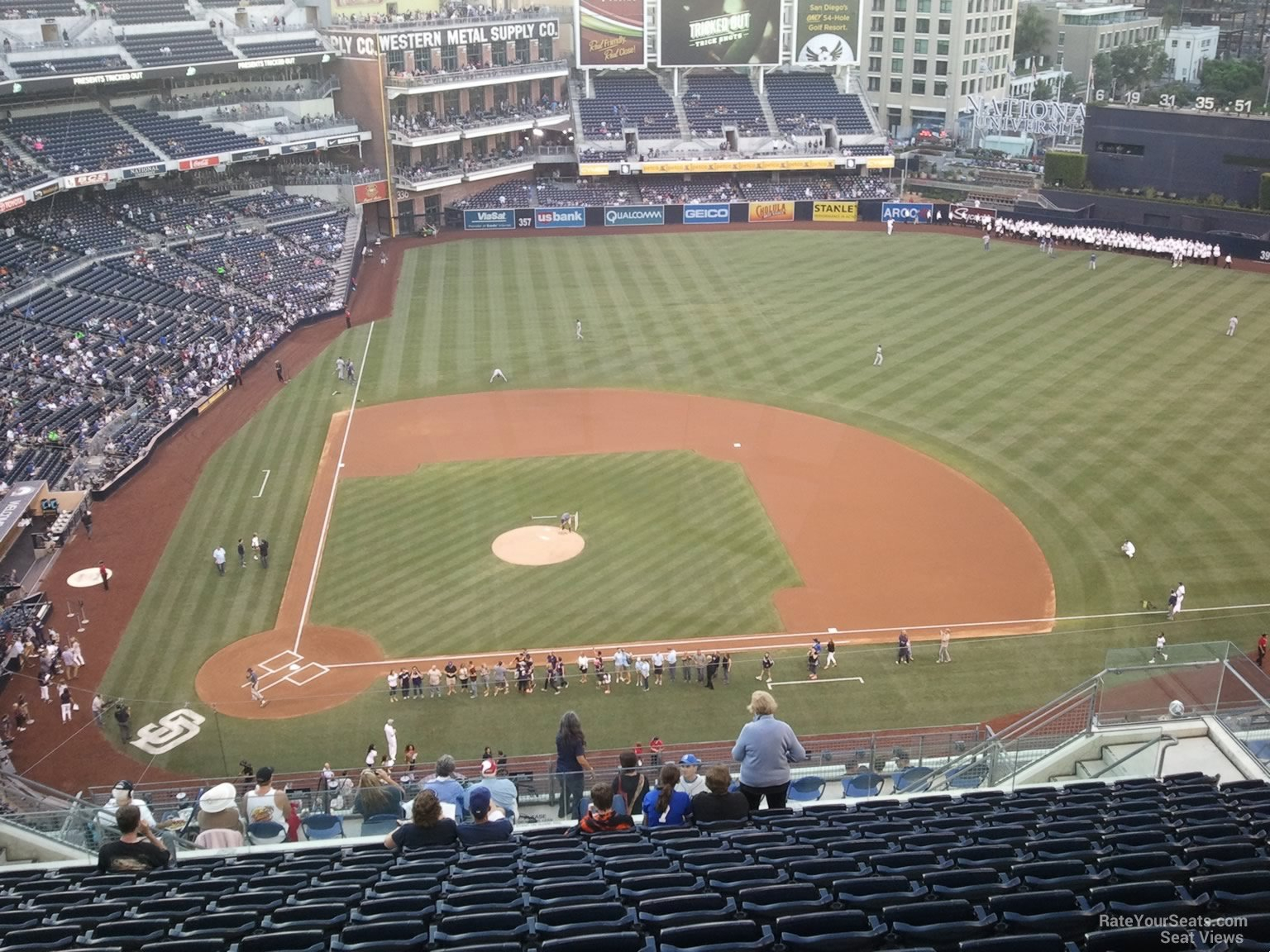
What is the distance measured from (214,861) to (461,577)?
1871 centimetres

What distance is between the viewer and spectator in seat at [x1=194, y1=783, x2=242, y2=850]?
13.7 meters

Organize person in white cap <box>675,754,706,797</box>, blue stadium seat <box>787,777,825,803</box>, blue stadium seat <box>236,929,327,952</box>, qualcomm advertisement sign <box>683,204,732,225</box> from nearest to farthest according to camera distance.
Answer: blue stadium seat <box>236,929,327,952</box> → person in white cap <box>675,754,706,797</box> → blue stadium seat <box>787,777,825,803</box> → qualcomm advertisement sign <box>683,204,732,225</box>

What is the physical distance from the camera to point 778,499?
35969 mm

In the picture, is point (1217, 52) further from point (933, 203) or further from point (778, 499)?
point (778, 499)

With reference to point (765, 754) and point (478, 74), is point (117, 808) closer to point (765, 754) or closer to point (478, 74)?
point (765, 754)

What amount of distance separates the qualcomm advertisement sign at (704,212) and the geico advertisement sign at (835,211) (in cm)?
528

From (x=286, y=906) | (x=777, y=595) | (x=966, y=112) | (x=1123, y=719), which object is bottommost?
(x=777, y=595)

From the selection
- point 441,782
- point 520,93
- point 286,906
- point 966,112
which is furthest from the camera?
point 966,112

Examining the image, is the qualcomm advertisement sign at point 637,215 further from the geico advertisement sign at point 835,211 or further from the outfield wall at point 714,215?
the geico advertisement sign at point 835,211

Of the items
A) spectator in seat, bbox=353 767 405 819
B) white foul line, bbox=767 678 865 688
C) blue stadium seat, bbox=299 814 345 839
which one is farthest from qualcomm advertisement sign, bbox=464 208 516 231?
spectator in seat, bbox=353 767 405 819

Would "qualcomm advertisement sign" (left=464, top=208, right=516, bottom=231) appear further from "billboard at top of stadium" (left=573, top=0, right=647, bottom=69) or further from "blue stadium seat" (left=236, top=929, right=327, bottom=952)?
"blue stadium seat" (left=236, top=929, right=327, bottom=952)

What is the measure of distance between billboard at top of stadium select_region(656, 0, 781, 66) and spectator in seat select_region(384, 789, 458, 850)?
69.3 meters

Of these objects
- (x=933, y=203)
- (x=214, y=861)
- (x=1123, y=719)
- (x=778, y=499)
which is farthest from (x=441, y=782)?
(x=933, y=203)

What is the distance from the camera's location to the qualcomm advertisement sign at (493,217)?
2758 inches
